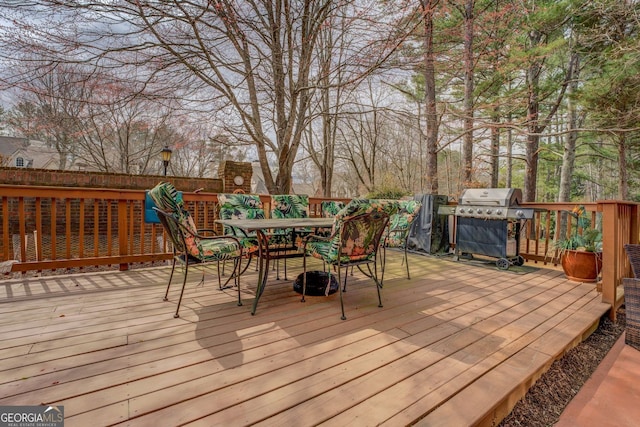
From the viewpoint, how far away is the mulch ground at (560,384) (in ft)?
4.98

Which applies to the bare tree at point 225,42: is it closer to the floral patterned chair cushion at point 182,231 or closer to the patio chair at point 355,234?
the patio chair at point 355,234

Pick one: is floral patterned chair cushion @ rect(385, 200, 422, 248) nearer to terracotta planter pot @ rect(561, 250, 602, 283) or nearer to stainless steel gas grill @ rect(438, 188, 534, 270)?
stainless steel gas grill @ rect(438, 188, 534, 270)

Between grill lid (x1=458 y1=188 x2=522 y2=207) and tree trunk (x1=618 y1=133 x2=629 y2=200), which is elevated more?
tree trunk (x1=618 y1=133 x2=629 y2=200)

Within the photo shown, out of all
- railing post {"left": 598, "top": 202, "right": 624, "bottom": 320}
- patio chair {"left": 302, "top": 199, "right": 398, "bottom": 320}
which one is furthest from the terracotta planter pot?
patio chair {"left": 302, "top": 199, "right": 398, "bottom": 320}

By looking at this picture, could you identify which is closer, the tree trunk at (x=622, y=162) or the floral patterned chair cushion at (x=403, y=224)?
the floral patterned chair cushion at (x=403, y=224)

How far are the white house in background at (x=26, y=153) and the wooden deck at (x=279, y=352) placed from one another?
13.6 m

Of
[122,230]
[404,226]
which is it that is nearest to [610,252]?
[404,226]

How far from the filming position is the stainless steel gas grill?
4.05 meters

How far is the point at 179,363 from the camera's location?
1677 mm

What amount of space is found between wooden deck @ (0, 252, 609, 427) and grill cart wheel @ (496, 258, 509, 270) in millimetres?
1010

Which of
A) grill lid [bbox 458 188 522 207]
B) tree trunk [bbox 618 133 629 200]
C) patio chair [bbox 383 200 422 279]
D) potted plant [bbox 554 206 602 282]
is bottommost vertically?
potted plant [bbox 554 206 602 282]

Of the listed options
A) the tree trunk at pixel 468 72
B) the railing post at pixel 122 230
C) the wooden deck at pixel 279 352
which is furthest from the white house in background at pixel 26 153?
the tree trunk at pixel 468 72

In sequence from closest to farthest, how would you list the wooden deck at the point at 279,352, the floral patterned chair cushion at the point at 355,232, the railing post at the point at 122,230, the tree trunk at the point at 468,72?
1. the wooden deck at the point at 279,352
2. the floral patterned chair cushion at the point at 355,232
3. the railing post at the point at 122,230
4. the tree trunk at the point at 468,72

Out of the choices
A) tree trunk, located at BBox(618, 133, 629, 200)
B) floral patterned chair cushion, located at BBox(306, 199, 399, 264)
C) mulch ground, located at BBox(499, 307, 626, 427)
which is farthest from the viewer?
tree trunk, located at BBox(618, 133, 629, 200)
